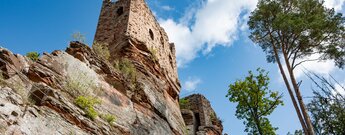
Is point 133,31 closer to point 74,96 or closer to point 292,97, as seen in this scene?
point 74,96

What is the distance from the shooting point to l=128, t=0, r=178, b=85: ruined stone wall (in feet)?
47.4

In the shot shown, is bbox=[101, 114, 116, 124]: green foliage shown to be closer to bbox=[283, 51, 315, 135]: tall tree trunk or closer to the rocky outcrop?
the rocky outcrop

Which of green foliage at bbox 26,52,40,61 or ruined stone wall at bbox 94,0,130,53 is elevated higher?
ruined stone wall at bbox 94,0,130,53

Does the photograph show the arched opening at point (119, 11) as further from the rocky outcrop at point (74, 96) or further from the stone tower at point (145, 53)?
the rocky outcrop at point (74, 96)

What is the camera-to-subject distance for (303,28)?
1510 cm

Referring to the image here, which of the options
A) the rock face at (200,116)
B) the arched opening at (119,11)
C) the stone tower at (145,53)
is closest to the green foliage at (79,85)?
the stone tower at (145,53)

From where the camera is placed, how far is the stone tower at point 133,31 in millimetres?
13750

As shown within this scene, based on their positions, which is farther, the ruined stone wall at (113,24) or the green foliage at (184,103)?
the green foliage at (184,103)

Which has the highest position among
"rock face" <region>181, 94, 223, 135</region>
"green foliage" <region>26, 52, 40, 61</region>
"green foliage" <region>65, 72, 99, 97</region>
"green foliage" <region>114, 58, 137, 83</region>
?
"rock face" <region>181, 94, 223, 135</region>

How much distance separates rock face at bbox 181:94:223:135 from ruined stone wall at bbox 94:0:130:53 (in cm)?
512

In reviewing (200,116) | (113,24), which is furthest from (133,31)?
(200,116)

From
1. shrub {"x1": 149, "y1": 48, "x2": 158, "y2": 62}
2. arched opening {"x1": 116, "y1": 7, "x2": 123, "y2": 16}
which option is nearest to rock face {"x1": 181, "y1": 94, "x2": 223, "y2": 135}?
shrub {"x1": 149, "y1": 48, "x2": 158, "y2": 62}

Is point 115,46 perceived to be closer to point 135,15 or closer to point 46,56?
point 135,15

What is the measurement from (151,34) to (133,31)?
6.53 feet
